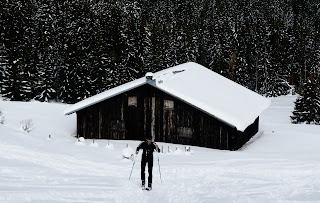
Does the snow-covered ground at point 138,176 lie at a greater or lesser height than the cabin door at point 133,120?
lesser

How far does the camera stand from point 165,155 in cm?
1917

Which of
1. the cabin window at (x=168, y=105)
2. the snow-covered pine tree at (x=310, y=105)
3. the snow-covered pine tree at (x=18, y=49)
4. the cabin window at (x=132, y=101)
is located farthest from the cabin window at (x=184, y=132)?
the snow-covered pine tree at (x=18, y=49)

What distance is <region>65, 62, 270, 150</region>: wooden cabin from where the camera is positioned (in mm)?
23062

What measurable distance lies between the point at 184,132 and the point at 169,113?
1.61 meters

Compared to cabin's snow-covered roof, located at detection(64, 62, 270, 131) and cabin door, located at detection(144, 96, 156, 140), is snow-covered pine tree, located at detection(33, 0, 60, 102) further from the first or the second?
cabin door, located at detection(144, 96, 156, 140)

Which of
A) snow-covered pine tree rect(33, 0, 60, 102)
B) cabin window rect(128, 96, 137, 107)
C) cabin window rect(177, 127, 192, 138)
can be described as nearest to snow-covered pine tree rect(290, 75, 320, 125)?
cabin window rect(177, 127, 192, 138)

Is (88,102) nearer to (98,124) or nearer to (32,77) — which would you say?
(98,124)

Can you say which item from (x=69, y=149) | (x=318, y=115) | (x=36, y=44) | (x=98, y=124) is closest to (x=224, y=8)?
(x=36, y=44)

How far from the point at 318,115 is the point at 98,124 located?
26686mm

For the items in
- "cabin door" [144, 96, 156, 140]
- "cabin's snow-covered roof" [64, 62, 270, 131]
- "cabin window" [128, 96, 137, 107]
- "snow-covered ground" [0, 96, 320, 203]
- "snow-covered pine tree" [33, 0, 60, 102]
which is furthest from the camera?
"snow-covered pine tree" [33, 0, 60, 102]

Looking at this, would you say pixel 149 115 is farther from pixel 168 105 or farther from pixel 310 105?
pixel 310 105

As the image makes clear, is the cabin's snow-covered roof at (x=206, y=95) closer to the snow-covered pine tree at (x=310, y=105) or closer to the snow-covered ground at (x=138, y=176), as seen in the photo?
the snow-covered ground at (x=138, y=176)

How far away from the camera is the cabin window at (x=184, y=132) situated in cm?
2405

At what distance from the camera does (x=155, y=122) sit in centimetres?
2519
